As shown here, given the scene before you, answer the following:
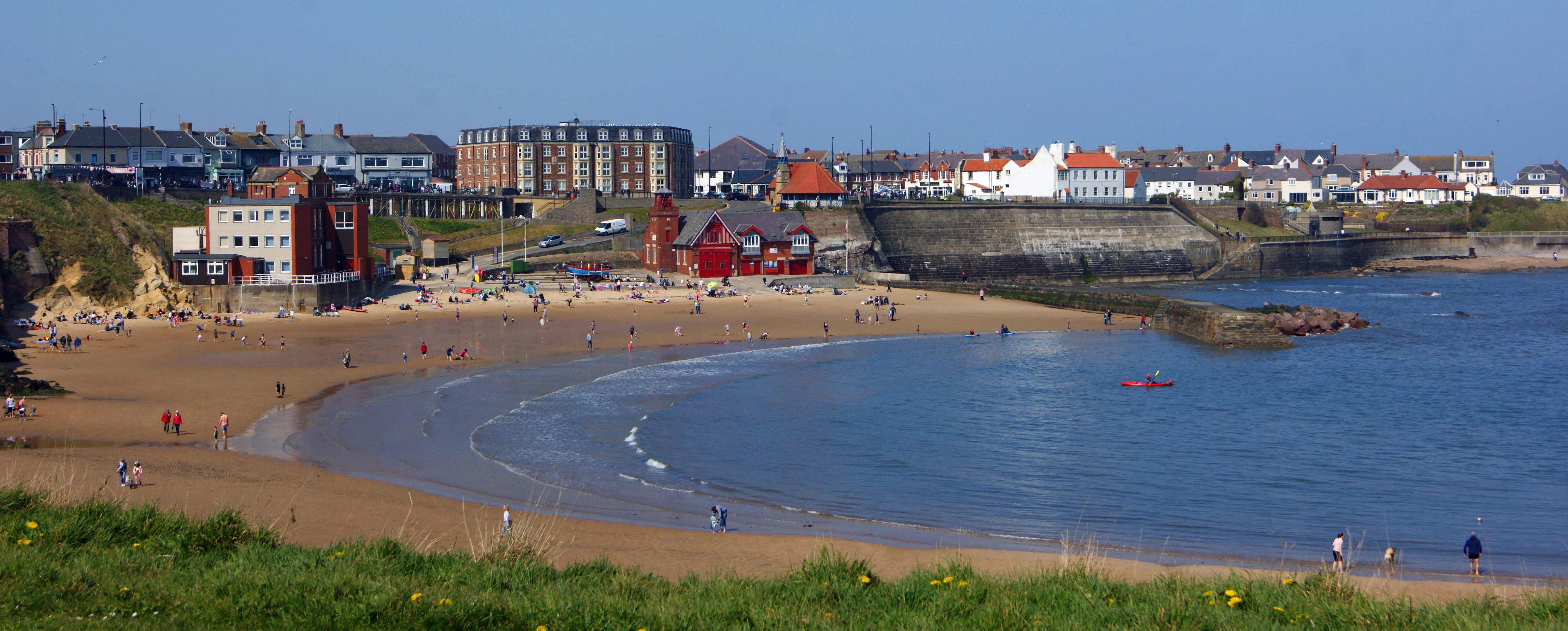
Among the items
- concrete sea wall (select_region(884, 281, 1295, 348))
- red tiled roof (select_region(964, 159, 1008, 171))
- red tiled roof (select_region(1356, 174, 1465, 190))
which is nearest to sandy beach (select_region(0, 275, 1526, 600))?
concrete sea wall (select_region(884, 281, 1295, 348))

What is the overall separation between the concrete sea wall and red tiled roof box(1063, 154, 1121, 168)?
1231 inches

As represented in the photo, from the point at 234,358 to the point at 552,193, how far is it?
5318cm

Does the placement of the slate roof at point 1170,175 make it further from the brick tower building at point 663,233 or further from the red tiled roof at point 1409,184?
the brick tower building at point 663,233

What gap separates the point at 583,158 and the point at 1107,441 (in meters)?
77.1

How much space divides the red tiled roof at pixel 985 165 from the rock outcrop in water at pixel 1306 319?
50.6 meters

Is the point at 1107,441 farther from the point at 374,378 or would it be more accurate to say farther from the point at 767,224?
the point at 767,224

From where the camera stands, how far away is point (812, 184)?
8056 cm

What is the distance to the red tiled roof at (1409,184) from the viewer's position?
118750 mm

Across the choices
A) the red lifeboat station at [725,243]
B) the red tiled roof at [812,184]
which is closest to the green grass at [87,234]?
the red lifeboat station at [725,243]

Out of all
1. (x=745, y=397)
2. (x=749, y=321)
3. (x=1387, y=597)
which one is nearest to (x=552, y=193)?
(x=749, y=321)

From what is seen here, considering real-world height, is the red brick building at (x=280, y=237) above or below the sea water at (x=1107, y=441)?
above

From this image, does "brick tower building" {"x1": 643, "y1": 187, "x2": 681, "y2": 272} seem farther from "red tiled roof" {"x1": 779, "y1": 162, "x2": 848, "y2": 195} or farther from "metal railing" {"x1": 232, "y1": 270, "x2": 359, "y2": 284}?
"metal railing" {"x1": 232, "y1": 270, "x2": 359, "y2": 284}

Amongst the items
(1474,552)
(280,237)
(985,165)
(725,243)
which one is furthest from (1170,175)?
(1474,552)

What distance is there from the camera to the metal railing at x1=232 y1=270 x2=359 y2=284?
50844 mm
